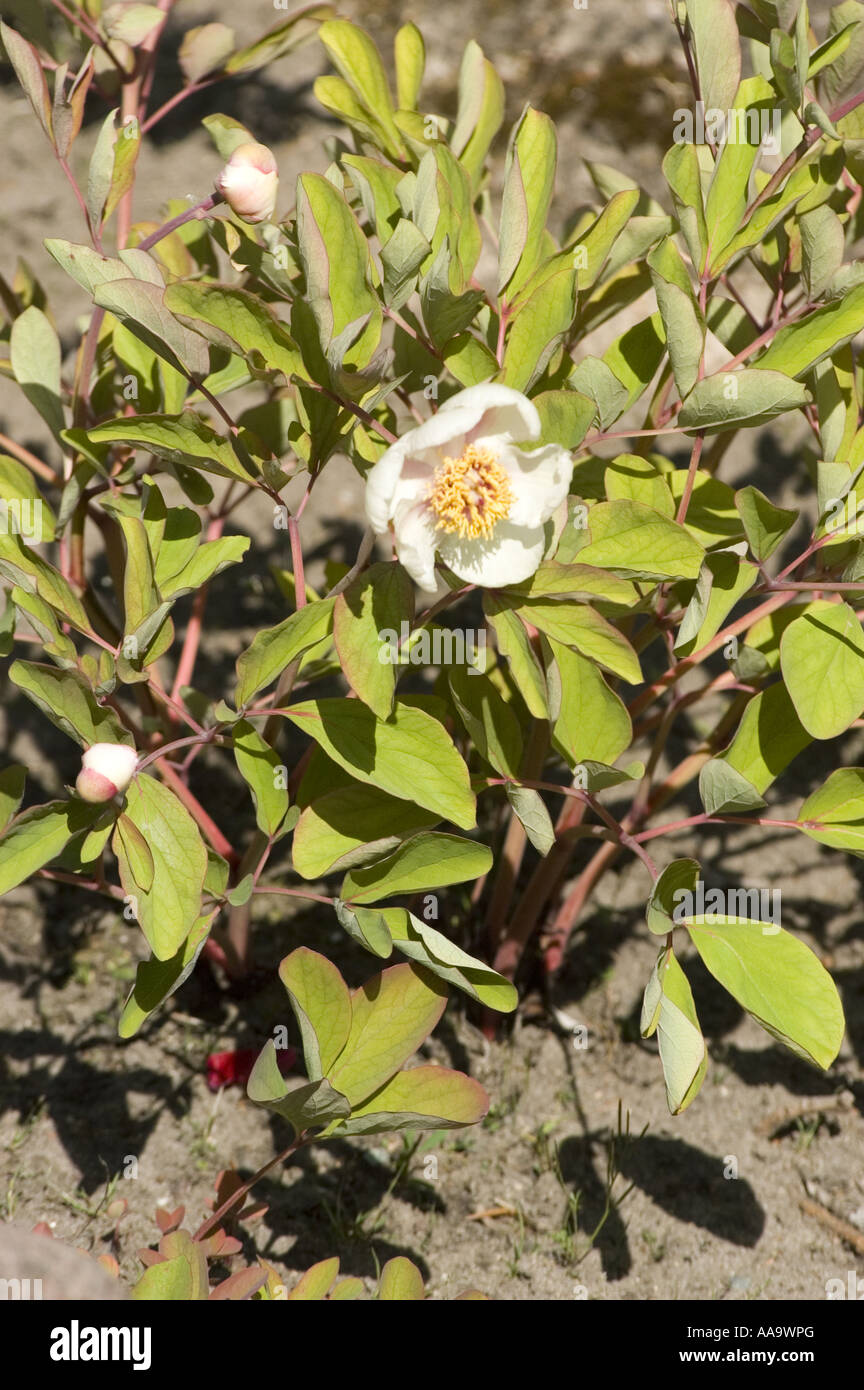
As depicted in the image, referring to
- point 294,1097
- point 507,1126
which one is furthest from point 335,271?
point 507,1126

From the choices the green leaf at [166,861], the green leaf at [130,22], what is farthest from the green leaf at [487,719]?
the green leaf at [130,22]

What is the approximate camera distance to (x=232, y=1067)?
1589 mm

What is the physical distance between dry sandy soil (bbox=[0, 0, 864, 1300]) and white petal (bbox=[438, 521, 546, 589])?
2.59 feet

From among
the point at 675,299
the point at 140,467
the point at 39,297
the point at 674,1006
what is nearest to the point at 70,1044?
the point at 140,467

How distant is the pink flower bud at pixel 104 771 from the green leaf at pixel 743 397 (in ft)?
1.91

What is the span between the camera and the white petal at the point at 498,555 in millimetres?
1030

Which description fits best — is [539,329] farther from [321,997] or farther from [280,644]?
[321,997]

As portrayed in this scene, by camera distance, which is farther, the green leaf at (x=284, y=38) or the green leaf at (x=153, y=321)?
the green leaf at (x=284, y=38)

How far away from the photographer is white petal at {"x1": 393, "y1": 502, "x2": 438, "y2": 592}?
972mm

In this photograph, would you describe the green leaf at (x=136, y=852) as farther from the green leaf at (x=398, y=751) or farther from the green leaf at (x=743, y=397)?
the green leaf at (x=743, y=397)

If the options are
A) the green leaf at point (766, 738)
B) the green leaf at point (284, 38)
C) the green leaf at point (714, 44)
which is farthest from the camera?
the green leaf at point (284, 38)

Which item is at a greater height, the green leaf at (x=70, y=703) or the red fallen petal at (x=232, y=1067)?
the green leaf at (x=70, y=703)

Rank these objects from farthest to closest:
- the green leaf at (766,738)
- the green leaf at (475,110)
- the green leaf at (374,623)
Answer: the green leaf at (475,110), the green leaf at (766,738), the green leaf at (374,623)
